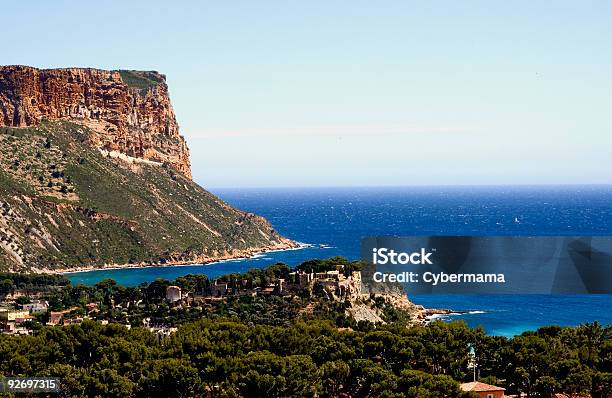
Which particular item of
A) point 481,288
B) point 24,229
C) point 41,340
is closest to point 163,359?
point 41,340

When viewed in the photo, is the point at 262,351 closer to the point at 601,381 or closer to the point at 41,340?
the point at 41,340

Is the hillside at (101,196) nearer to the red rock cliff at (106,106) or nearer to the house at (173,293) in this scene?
the red rock cliff at (106,106)

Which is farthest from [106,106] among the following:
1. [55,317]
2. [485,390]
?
[485,390]

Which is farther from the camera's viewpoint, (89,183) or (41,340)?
(89,183)

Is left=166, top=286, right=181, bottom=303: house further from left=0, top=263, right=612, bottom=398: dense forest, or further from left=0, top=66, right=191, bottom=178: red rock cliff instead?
left=0, top=66, right=191, bottom=178: red rock cliff

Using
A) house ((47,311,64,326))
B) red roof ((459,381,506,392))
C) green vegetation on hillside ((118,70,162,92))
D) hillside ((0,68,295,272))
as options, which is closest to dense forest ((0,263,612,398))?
red roof ((459,381,506,392))

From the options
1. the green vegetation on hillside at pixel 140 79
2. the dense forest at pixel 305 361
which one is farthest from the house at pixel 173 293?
the green vegetation on hillside at pixel 140 79
